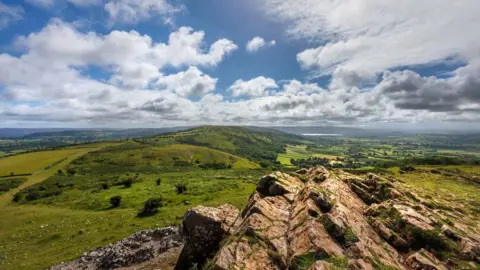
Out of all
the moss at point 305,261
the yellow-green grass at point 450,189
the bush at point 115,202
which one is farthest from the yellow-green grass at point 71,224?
the moss at point 305,261

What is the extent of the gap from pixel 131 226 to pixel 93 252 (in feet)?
41.0

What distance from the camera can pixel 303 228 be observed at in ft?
65.4

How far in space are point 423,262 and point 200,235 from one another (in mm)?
19216

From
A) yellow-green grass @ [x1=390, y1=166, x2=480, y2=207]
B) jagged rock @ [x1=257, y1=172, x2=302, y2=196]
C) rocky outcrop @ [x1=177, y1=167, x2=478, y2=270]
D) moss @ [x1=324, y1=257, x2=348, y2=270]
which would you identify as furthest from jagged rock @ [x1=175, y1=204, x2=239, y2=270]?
yellow-green grass @ [x1=390, y1=166, x2=480, y2=207]

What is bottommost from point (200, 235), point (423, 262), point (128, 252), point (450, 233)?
point (128, 252)

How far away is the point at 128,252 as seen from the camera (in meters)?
34.4

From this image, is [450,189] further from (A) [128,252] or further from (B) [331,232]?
(A) [128,252]

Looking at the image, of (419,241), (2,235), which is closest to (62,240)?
(2,235)

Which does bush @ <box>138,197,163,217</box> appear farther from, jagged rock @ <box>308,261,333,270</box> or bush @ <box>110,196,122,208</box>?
jagged rock @ <box>308,261,333,270</box>

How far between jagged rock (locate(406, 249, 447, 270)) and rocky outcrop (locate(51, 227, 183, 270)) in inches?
1154

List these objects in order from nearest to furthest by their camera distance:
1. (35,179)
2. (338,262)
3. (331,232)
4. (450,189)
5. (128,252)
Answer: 1. (338,262)
2. (331,232)
3. (128,252)
4. (450,189)
5. (35,179)

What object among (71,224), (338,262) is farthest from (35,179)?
(338,262)

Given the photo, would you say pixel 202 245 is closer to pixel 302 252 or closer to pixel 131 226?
pixel 302 252

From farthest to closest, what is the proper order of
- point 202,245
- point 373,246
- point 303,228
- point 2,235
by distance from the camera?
point 2,235 → point 202,245 → point 303,228 → point 373,246
